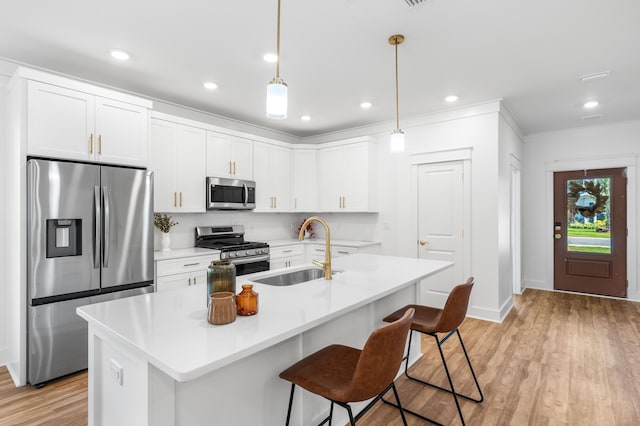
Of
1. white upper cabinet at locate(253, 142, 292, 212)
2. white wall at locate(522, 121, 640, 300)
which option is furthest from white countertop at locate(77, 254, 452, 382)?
white wall at locate(522, 121, 640, 300)

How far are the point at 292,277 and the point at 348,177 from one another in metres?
2.80

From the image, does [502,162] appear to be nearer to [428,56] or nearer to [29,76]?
[428,56]

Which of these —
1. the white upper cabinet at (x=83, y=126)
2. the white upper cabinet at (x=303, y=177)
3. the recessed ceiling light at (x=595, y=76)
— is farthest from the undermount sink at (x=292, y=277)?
the recessed ceiling light at (x=595, y=76)

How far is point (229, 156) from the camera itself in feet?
14.5

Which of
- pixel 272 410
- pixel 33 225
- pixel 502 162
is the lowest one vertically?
pixel 272 410

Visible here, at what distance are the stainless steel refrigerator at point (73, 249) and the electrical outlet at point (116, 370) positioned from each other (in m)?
1.65

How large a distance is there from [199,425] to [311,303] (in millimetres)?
685

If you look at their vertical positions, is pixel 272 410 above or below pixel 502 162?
below

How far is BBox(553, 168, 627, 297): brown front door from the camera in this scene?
516 cm

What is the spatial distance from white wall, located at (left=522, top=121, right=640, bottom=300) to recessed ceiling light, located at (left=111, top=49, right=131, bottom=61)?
603 cm

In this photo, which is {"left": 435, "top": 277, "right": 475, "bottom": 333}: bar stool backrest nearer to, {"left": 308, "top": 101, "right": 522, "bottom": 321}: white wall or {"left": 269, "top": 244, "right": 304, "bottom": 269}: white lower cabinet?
{"left": 308, "top": 101, "right": 522, "bottom": 321}: white wall

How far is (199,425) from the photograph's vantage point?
53.7 inches

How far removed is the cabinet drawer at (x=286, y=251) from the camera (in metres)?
4.67

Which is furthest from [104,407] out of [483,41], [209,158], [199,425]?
[483,41]
